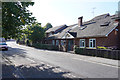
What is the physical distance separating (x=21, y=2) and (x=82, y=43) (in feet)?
52.7

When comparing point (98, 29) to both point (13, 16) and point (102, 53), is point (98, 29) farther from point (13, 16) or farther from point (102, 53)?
point (13, 16)

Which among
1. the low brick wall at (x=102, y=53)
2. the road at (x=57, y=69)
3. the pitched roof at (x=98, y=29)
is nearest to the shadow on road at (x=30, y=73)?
the road at (x=57, y=69)

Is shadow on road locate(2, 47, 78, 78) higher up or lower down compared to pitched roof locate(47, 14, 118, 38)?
lower down

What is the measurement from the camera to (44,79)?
5578 mm

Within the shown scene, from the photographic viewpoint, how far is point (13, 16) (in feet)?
21.0

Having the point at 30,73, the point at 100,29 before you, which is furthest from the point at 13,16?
the point at 100,29

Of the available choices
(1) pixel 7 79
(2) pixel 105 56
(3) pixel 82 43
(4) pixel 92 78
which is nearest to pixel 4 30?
(1) pixel 7 79

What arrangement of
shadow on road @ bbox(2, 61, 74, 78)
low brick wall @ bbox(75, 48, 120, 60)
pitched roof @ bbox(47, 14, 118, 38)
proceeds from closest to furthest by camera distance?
shadow on road @ bbox(2, 61, 74, 78) → low brick wall @ bbox(75, 48, 120, 60) → pitched roof @ bbox(47, 14, 118, 38)

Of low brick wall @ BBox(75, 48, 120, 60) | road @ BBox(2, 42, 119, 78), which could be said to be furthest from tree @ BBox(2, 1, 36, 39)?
low brick wall @ BBox(75, 48, 120, 60)

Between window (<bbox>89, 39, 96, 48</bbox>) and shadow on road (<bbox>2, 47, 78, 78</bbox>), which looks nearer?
shadow on road (<bbox>2, 47, 78, 78</bbox>)

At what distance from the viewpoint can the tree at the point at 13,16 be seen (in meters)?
5.77

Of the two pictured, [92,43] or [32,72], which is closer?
[32,72]

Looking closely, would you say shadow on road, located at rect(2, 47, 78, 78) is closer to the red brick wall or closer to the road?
the road

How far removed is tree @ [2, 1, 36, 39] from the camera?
5.77m
